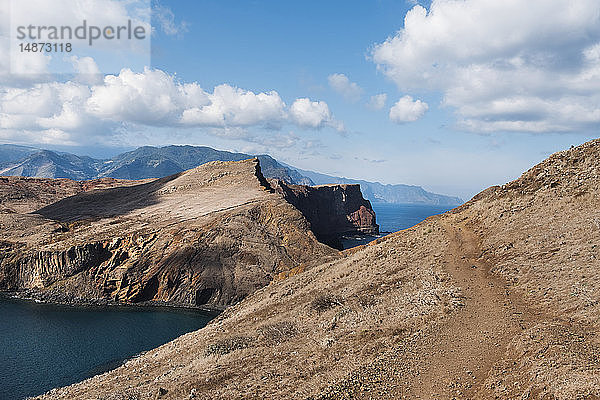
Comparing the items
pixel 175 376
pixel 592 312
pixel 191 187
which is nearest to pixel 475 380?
pixel 592 312

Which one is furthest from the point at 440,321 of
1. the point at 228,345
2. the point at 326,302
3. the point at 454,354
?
the point at 228,345

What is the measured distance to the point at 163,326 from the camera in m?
66.4

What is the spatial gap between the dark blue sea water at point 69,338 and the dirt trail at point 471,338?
4347 centimetres

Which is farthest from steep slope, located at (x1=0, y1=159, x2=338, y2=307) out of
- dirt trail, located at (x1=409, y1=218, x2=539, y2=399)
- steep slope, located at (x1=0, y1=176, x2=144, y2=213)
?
dirt trail, located at (x1=409, y1=218, x2=539, y2=399)

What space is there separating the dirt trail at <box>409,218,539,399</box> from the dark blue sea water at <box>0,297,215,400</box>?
143 ft

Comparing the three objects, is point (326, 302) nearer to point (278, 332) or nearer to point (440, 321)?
point (278, 332)

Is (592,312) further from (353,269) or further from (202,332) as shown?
(202,332)

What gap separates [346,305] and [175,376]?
16.6 m

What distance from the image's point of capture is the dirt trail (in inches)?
849

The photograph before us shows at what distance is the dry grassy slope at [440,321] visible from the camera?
865 inches

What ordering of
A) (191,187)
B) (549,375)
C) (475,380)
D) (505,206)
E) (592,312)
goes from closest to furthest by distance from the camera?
1. (549,375)
2. (475,380)
3. (592,312)
4. (505,206)
5. (191,187)

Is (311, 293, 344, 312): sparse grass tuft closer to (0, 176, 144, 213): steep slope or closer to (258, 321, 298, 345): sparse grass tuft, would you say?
(258, 321, 298, 345): sparse grass tuft

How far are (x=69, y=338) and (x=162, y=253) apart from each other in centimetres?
2697

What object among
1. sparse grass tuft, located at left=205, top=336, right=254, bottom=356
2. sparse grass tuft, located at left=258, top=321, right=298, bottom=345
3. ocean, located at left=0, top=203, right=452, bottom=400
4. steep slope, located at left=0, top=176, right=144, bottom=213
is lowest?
ocean, located at left=0, top=203, right=452, bottom=400
